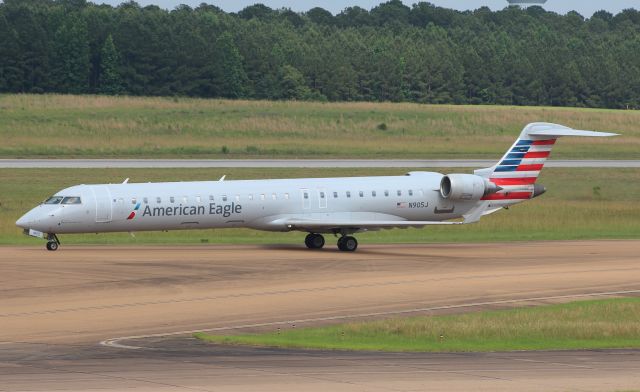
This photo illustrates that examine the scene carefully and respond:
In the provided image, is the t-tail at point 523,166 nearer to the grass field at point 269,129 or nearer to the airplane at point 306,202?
the airplane at point 306,202

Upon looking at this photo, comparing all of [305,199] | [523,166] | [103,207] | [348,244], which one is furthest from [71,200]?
[523,166]

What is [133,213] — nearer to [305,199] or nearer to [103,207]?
[103,207]

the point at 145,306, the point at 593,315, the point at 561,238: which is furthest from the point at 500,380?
the point at 561,238

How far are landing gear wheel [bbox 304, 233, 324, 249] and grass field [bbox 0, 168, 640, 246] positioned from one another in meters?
2.86

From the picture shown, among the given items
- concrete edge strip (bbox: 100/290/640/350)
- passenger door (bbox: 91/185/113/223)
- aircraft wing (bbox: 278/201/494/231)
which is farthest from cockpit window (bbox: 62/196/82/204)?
concrete edge strip (bbox: 100/290/640/350)

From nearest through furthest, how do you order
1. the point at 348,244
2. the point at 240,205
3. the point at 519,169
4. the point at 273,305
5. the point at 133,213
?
the point at 273,305 → the point at 133,213 → the point at 240,205 → the point at 348,244 → the point at 519,169

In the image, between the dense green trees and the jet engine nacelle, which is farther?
the dense green trees

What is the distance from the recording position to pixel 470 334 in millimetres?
27969

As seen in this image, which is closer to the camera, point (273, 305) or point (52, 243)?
point (273, 305)

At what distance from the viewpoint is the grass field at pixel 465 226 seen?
50750mm

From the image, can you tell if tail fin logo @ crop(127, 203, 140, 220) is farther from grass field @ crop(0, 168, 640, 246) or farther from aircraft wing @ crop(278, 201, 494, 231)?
aircraft wing @ crop(278, 201, 494, 231)

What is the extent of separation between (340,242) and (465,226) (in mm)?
10522

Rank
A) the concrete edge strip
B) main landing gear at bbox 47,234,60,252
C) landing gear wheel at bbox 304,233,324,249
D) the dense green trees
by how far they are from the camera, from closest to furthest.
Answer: the concrete edge strip
main landing gear at bbox 47,234,60,252
landing gear wheel at bbox 304,233,324,249
the dense green trees

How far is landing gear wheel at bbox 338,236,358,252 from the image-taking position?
46.0 metres
